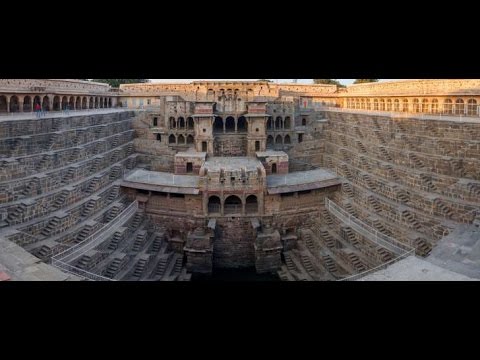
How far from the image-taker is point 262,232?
81.0ft

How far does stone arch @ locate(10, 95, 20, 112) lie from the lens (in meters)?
25.6

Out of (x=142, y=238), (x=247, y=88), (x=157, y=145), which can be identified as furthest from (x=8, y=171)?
(x=247, y=88)

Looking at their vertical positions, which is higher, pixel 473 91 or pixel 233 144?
pixel 473 91

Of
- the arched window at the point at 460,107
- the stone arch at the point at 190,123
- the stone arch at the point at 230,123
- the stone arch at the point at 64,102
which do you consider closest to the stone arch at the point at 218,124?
the stone arch at the point at 230,123

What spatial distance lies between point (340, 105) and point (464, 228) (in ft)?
99.6

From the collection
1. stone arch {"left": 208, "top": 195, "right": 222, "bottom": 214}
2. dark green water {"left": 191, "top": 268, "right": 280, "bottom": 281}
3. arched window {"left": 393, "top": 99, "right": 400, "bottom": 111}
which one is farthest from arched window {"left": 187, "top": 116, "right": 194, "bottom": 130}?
arched window {"left": 393, "top": 99, "right": 400, "bottom": 111}

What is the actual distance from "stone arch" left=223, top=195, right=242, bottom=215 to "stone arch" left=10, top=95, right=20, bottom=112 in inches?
572

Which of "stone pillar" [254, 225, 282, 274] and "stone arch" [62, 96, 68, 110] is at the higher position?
Result: "stone arch" [62, 96, 68, 110]

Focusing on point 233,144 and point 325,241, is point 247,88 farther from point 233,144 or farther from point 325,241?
point 325,241

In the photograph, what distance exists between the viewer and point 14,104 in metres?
25.9

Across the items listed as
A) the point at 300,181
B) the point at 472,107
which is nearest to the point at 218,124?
the point at 300,181

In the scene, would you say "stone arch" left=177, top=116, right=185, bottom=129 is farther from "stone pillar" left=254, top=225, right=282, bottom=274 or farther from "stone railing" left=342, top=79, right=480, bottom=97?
Result: "stone railing" left=342, top=79, right=480, bottom=97

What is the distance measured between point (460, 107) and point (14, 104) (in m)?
27.6

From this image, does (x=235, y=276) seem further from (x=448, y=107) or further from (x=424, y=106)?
(x=424, y=106)
